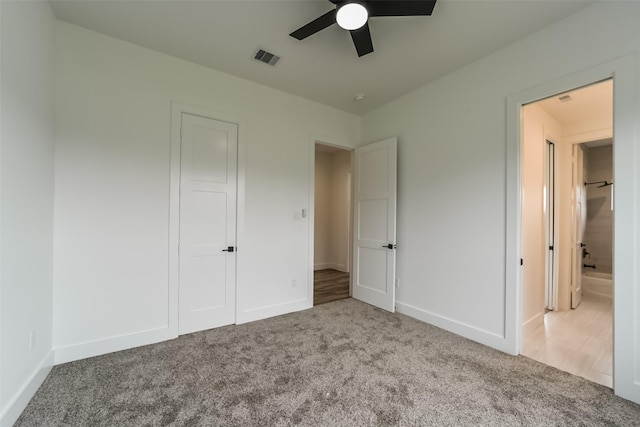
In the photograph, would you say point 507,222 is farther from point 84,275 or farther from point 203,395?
point 84,275

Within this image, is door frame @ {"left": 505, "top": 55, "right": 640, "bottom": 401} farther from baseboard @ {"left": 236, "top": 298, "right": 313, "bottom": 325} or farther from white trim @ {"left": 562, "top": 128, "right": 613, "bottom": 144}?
baseboard @ {"left": 236, "top": 298, "right": 313, "bottom": 325}

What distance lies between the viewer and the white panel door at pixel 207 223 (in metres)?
2.76

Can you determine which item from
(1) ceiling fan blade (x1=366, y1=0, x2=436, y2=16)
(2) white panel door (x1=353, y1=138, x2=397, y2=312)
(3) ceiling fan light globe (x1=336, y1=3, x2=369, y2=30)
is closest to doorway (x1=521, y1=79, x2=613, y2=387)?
(2) white panel door (x1=353, y1=138, x2=397, y2=312)

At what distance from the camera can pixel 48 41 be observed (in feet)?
6.78

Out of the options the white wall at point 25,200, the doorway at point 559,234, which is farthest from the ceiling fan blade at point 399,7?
the white wall at point 25,200

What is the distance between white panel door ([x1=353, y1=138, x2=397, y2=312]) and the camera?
11.4ft

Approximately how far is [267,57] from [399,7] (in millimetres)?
1484

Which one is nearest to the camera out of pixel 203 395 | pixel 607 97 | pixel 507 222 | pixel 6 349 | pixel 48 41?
pixel 6 349

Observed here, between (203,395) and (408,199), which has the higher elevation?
(408,199)

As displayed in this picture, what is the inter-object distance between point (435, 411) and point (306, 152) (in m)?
3.04

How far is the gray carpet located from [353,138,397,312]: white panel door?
0.96m

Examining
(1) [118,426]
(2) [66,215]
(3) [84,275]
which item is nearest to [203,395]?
(1) [118,426]

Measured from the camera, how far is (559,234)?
141 inches

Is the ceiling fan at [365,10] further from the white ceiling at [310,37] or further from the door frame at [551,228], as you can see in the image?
the door frame at [551,228]
